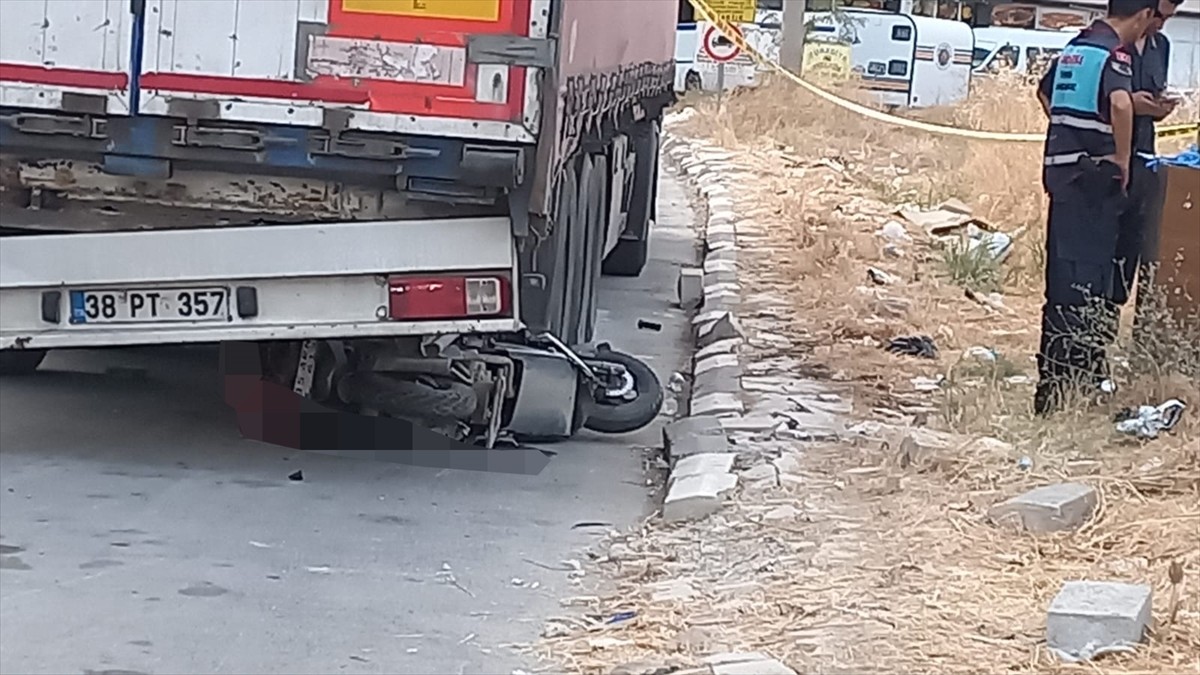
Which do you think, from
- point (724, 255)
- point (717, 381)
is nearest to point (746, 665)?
point (717, 381)

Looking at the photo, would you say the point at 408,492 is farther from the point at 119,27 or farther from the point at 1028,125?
the point at 1028,125

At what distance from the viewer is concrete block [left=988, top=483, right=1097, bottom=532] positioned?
6.81m

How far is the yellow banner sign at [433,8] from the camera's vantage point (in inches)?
295

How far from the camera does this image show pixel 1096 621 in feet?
17.8

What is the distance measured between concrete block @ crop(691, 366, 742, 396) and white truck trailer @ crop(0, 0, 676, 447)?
1.83 meters

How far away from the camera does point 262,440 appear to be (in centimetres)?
895

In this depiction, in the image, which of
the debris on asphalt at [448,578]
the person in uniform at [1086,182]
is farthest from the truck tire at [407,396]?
the person in uniform at [1086,182]

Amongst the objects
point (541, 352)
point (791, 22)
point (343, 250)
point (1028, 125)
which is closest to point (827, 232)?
point (1028, 125)

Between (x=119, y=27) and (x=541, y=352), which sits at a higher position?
(x=119, y=27)

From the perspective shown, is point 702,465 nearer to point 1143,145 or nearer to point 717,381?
point 717,381

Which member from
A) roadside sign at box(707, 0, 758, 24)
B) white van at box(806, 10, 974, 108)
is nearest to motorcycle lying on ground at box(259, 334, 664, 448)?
roadside sign at box(707, 0, 758, 24)

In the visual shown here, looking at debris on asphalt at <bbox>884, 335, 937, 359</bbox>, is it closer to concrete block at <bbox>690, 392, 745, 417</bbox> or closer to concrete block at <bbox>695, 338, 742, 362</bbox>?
concrete block at <bbox>695, 338, 742, 362</bbox>

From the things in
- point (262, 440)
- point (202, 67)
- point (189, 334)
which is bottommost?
point (262, 440)

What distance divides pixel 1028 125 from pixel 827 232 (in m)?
5.36
